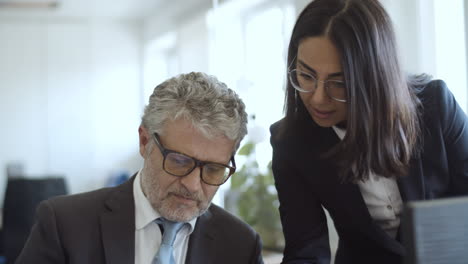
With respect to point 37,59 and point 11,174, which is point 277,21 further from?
point 37,59

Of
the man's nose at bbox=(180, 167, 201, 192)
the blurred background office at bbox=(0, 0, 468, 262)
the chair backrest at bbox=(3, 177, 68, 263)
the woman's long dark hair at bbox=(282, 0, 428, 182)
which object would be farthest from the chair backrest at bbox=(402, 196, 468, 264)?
the blurred background office at bbox=(0, 0, 468, 262)

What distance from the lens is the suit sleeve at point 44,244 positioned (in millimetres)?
1469

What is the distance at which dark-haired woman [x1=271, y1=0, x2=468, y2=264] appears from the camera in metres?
1.37

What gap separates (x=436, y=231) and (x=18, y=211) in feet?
12.4

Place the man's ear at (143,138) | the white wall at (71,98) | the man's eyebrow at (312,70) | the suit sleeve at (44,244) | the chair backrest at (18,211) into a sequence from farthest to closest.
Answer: the white wall at (71,98), the chair backrest at (18,211), the man's ear at (143,138), the suit sleeve at (44,244), the man's eyebrow at (312,70)

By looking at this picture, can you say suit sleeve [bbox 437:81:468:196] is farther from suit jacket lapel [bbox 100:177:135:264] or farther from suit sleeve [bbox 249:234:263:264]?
suit jacket lapel [bbox 100:177:135:264]

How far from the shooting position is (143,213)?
63.6 inches

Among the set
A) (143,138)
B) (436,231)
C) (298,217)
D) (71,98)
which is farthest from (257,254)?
(71,98)

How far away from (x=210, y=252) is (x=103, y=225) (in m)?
0.30

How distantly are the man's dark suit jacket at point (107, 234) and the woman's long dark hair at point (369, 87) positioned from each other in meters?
0.37

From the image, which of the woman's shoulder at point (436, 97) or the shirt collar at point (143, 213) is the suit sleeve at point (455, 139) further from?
→ the shirt collar at point (143, 213)

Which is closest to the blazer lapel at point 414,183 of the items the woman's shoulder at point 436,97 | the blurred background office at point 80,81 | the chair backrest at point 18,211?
the woman's shoulder at point 436,97

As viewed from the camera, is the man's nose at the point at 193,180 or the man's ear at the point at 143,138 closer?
the man's nose at the point at 193,180

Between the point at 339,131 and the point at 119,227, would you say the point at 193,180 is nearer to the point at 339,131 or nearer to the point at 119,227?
the point at 119,227
